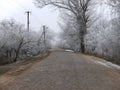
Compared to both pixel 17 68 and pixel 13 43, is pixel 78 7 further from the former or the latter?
pixel 17 68

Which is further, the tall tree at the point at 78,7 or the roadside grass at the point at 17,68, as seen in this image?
the tall tree at the point at 78,7

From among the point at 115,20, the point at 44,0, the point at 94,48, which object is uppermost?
the point at 44,0

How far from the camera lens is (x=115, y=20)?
973 inches

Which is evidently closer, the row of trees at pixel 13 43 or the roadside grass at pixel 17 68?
the roadside grass at pixel 17 68

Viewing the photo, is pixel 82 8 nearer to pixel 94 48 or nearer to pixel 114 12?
pixel 94 48

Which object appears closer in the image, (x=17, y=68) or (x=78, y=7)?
(x=17, y=68)

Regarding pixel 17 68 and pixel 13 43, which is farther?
pixel 13 43

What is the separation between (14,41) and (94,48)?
2066 cm

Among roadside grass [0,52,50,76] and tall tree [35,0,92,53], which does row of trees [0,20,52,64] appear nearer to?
tall tree [35,0,92,53]

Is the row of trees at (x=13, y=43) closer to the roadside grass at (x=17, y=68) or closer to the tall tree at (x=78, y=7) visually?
the tall tree at (x=78, y=7)

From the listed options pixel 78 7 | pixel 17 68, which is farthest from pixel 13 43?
pixel 17 68

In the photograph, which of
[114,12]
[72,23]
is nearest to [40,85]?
[114,12]

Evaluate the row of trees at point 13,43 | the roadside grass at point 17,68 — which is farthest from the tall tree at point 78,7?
the roadside grass at point 17,68

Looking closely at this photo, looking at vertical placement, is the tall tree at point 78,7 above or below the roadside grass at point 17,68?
above
